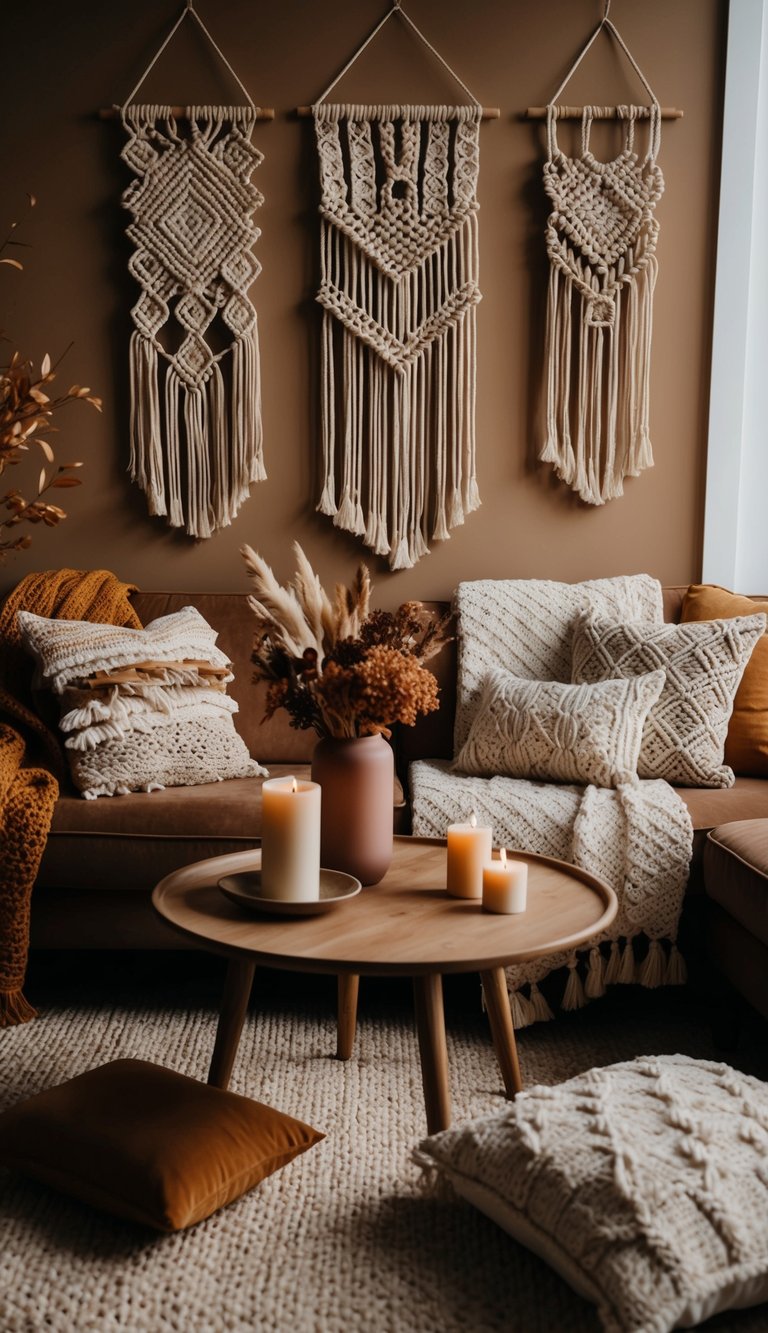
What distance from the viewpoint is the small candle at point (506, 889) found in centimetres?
148

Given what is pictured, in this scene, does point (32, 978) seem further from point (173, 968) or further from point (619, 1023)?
point (619, 1023)

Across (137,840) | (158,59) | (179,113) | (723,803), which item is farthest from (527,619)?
(158,59)

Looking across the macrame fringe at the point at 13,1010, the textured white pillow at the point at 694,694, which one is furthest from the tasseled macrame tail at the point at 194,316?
the macrame fringe at the point at 13,1010

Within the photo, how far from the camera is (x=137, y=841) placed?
2.03m

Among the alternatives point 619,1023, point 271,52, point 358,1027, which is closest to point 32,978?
point 358,1027

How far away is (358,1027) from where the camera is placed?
204cm

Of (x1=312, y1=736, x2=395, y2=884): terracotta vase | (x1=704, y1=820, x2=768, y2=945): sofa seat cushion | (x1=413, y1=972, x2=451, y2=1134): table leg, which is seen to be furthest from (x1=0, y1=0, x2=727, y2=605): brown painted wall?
(x1=413, y1=972, x2=451, y2=1134): table leg

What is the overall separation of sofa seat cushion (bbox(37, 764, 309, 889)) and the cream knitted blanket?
1.21ft

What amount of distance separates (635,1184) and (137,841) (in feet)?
3.77

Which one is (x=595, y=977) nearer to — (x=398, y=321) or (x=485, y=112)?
(x=398, y=321)

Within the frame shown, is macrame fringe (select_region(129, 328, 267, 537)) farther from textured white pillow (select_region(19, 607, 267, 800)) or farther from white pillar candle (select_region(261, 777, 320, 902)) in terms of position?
white pillar candle (select_region(261, 777, 320, 902))

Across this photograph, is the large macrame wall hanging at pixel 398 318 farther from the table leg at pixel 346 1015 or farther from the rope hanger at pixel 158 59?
the table leg at pixel 346 1015

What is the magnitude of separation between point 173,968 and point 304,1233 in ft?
3.22

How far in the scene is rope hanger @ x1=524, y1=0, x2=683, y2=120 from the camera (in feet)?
8.99
